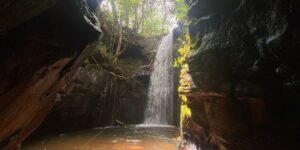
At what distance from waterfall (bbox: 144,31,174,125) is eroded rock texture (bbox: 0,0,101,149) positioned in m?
11.3

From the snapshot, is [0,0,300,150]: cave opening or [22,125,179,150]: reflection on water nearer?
[0,0,300,150]: cave opening

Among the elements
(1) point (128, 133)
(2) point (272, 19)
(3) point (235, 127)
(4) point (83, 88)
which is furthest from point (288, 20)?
(4) point (83, 88)

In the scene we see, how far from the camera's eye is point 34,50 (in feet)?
12.5

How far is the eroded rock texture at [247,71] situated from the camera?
291 centimetres

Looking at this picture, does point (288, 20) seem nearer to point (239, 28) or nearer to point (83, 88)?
point (239, 28)

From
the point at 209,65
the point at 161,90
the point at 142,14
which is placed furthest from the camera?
the point at 142,14

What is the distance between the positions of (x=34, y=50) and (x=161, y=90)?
13.1m

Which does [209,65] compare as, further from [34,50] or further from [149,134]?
[149,134]

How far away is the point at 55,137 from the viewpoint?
1094 cm

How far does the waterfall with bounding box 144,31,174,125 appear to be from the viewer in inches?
626

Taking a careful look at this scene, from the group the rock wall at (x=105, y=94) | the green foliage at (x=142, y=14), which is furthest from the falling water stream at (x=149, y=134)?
the green foliage at (x=142, y=14)

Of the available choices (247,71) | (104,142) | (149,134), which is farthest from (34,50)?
(149,134)

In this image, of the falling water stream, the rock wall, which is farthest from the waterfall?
the rock wall

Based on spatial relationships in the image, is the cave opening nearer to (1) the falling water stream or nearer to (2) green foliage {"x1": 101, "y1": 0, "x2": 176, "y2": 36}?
(1) the falling water stream
